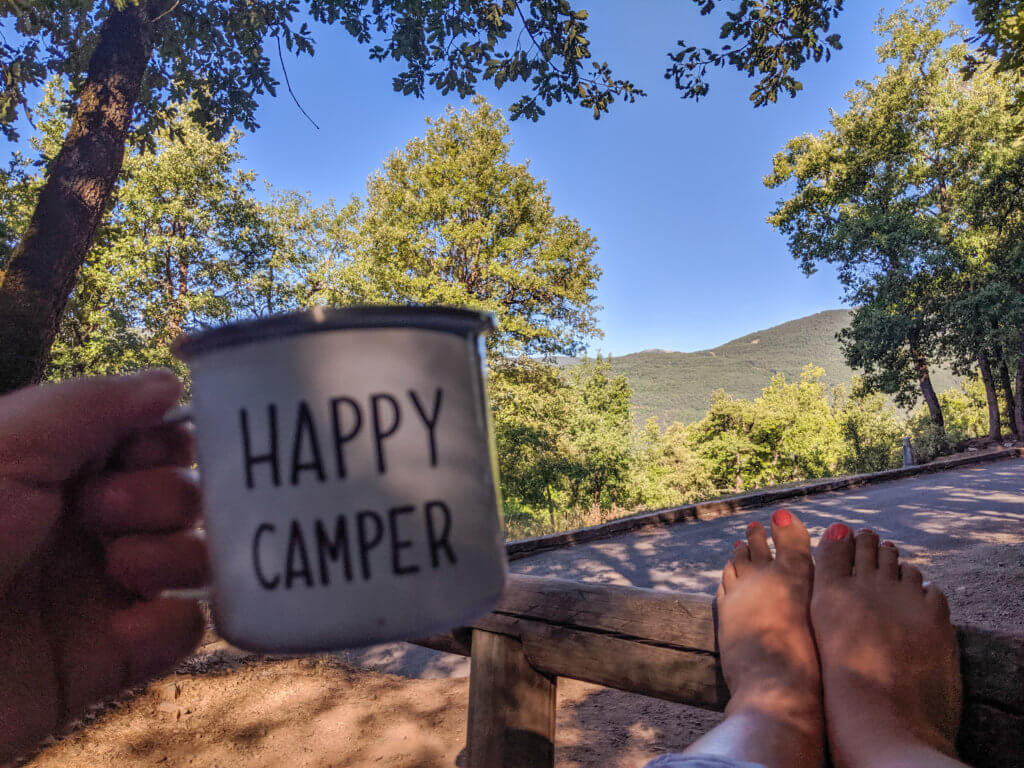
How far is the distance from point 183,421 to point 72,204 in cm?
279

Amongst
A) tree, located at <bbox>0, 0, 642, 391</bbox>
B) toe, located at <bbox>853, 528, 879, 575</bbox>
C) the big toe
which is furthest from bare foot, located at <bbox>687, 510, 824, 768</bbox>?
tree, located at <bbox>0, 0, 642, 391</bbox>

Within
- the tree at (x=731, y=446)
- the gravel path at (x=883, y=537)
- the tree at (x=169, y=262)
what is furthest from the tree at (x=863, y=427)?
the tree at (x=169, y=262)

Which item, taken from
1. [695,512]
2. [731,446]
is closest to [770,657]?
[695,512]

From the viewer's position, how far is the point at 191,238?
50.3 ft

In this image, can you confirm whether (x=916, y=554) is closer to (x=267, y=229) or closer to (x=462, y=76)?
(x=462, y=76)

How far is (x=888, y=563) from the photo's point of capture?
1.60 meters

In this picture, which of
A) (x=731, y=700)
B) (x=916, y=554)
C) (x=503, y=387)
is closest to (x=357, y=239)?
(x=503, y=387)

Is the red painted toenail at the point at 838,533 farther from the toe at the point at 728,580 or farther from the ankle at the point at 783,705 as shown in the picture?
the ankle at the point at 783,705

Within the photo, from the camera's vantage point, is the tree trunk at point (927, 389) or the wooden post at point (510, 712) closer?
the wooden post at point (510, 712)

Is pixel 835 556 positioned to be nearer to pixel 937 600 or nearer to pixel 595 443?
pixel 937 600

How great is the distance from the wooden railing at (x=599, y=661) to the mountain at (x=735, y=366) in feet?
303

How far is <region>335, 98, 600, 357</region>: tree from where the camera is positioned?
1363cm

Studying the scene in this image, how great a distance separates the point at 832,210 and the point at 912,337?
4702 mm

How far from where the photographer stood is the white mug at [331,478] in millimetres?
473
